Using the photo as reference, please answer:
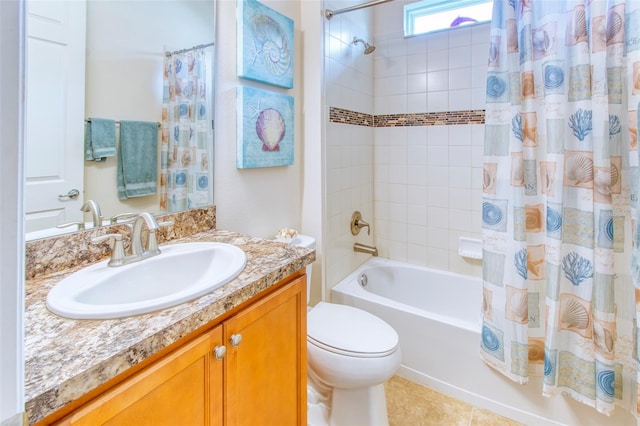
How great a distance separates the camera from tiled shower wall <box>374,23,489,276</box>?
2.23 m

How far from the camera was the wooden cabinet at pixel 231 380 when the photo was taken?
24.3 inches

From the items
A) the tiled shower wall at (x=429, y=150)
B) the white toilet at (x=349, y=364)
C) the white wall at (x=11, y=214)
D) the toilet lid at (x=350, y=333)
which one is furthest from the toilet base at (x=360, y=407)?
the white wall at (x=11, y=214)

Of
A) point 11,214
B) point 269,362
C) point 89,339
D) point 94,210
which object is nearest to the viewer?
point 11,214

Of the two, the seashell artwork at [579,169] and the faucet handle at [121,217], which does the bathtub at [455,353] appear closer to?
the seashell artwork at [579,169]

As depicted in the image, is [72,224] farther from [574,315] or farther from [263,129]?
[574,315]

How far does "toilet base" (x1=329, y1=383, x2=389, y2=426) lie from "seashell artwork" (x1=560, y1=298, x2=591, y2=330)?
832mm

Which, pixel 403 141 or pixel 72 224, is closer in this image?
pixel 72 224

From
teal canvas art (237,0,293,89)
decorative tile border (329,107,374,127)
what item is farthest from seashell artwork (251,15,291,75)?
decorative tile border (329,107,374,127)

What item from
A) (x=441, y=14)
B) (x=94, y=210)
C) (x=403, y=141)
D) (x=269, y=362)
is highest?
(x=441, y=14)

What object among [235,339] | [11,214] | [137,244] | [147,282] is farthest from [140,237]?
[11,214]

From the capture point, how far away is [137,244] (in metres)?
1.04

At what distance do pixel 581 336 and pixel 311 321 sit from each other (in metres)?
1.13

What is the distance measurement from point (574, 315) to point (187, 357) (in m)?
1.51

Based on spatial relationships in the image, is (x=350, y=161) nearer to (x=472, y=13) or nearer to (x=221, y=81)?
(x=221, y=81)
